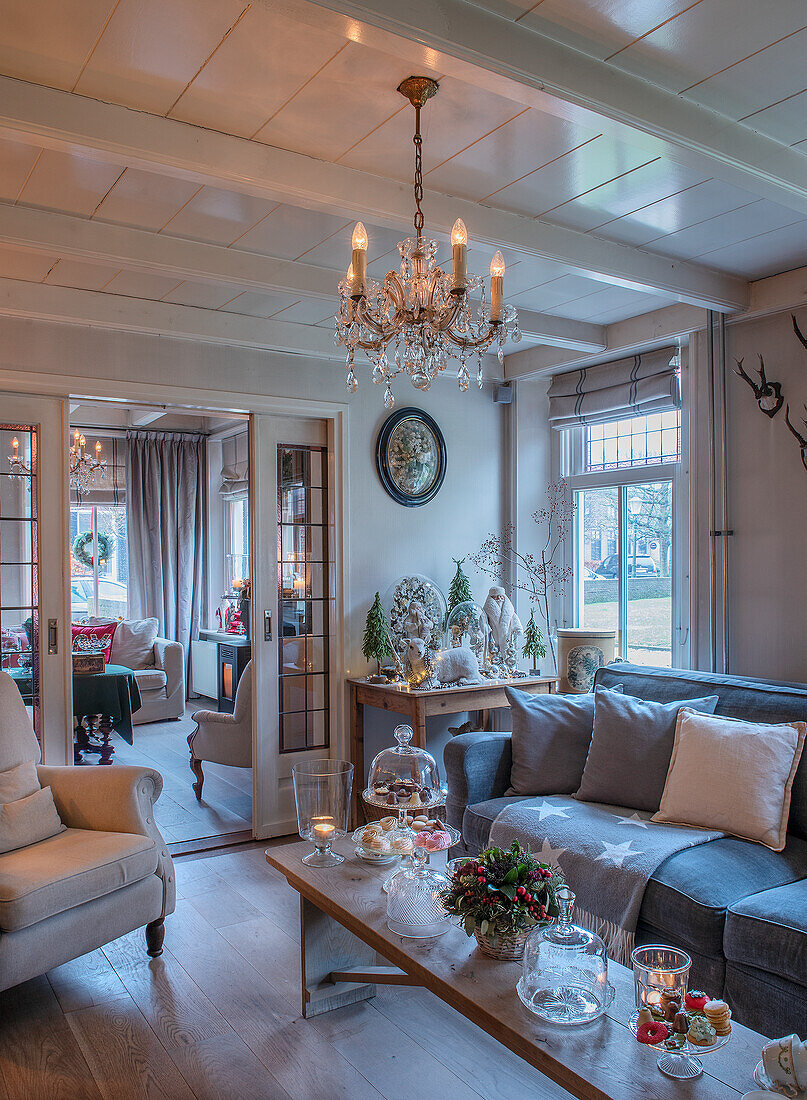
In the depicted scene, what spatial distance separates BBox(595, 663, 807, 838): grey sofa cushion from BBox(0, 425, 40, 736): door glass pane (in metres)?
2.56

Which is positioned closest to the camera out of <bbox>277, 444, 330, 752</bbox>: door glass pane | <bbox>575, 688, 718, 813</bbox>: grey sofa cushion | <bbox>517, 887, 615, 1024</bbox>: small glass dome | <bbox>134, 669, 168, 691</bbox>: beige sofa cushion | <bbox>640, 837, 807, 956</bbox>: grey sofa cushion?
<bbox>517, 887, 615, 1024</bbox>: small glass dome

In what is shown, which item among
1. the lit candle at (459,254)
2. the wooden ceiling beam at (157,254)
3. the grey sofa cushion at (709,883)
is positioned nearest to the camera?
the lit candle at (459,254)

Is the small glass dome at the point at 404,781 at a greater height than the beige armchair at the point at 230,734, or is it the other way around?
the small glass dome at the point at 404,781

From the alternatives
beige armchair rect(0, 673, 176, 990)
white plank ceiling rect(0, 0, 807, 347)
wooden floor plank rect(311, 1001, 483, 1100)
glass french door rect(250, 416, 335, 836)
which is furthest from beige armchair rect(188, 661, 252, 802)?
white plank ceiling rect(0, 0, 807, 347)

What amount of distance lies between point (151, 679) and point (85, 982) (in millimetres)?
4567

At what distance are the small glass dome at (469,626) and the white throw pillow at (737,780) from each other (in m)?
1.72

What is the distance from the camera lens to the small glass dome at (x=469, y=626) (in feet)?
15.1

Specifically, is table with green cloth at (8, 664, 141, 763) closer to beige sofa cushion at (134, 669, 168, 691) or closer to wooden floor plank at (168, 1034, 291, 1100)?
beige sofa cushion at (134, 669, 168, 691)

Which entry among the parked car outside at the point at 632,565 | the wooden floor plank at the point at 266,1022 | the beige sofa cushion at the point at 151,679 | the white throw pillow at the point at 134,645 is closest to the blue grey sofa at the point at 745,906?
the wooden floor plank at the point at 266,1022

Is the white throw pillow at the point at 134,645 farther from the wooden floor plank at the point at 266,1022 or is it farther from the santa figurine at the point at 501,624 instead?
the wooden floor plank at the point at 266,1022

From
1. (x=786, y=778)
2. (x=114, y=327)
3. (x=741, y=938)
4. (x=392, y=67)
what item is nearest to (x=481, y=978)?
(x=741, y=938)

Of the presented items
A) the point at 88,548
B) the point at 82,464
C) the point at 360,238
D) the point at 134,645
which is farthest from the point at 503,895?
the point at 88,548

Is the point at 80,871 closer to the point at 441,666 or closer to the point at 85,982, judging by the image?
the point at 85,982

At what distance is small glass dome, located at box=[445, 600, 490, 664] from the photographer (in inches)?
181
